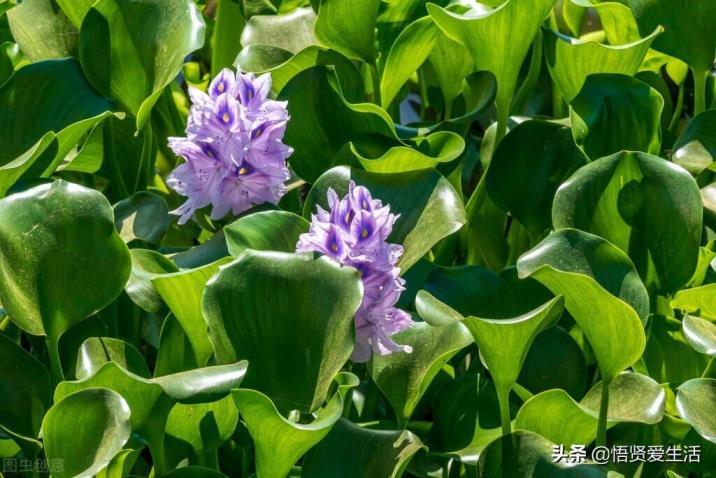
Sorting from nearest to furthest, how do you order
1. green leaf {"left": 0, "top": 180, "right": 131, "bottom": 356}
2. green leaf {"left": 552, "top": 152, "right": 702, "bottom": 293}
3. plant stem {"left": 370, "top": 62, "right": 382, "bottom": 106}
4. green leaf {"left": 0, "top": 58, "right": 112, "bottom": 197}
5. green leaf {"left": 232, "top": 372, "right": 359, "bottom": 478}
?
green leaf {"left": 232, "top": 372, "right": 359, "bottom": 478}, green leaf {"left": 0, "top": 180, "right": 131, "bottom": 356}, green leaf {"left": 552, "top": 152, "right": 702, "bottom": 293}, green leaf {"left": 0, "top": 58, "right": 112, "bottom": 197}, plant stem {"left": 370, "top": 62, "right": 382, "bottom": 106}

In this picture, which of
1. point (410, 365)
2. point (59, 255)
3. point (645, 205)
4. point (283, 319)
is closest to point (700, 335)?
point (645, 205)

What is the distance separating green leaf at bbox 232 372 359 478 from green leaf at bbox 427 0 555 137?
0.54 m

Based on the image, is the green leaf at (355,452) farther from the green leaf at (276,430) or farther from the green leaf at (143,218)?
the green leaf at (143,218)

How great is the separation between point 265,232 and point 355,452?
10.2 inches

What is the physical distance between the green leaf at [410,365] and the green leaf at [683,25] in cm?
63

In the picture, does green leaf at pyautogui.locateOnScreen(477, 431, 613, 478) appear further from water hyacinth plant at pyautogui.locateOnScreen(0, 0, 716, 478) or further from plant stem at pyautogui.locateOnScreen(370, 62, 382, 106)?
plant stem at pyautogui.locateOnScreen(370, 62, 382, 106)

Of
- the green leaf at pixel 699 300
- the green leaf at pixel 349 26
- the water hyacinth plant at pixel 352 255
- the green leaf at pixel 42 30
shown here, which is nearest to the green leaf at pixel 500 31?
the water hyacinth plant at pixel 352 255

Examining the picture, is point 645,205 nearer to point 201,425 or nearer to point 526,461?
point 526,461

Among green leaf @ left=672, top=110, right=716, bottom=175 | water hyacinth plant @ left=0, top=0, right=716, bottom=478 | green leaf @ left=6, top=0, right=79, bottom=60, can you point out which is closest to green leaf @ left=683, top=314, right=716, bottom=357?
water hyacinth plant @ left=0, top=0, right=716, bottom=478

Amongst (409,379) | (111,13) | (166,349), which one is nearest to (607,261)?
(409,379)

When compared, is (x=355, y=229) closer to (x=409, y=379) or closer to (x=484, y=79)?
(x=409, y=379)

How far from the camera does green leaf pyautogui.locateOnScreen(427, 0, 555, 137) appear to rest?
1472 millimetres

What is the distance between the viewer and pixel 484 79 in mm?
1643

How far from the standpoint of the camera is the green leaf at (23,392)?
52.5 inches
